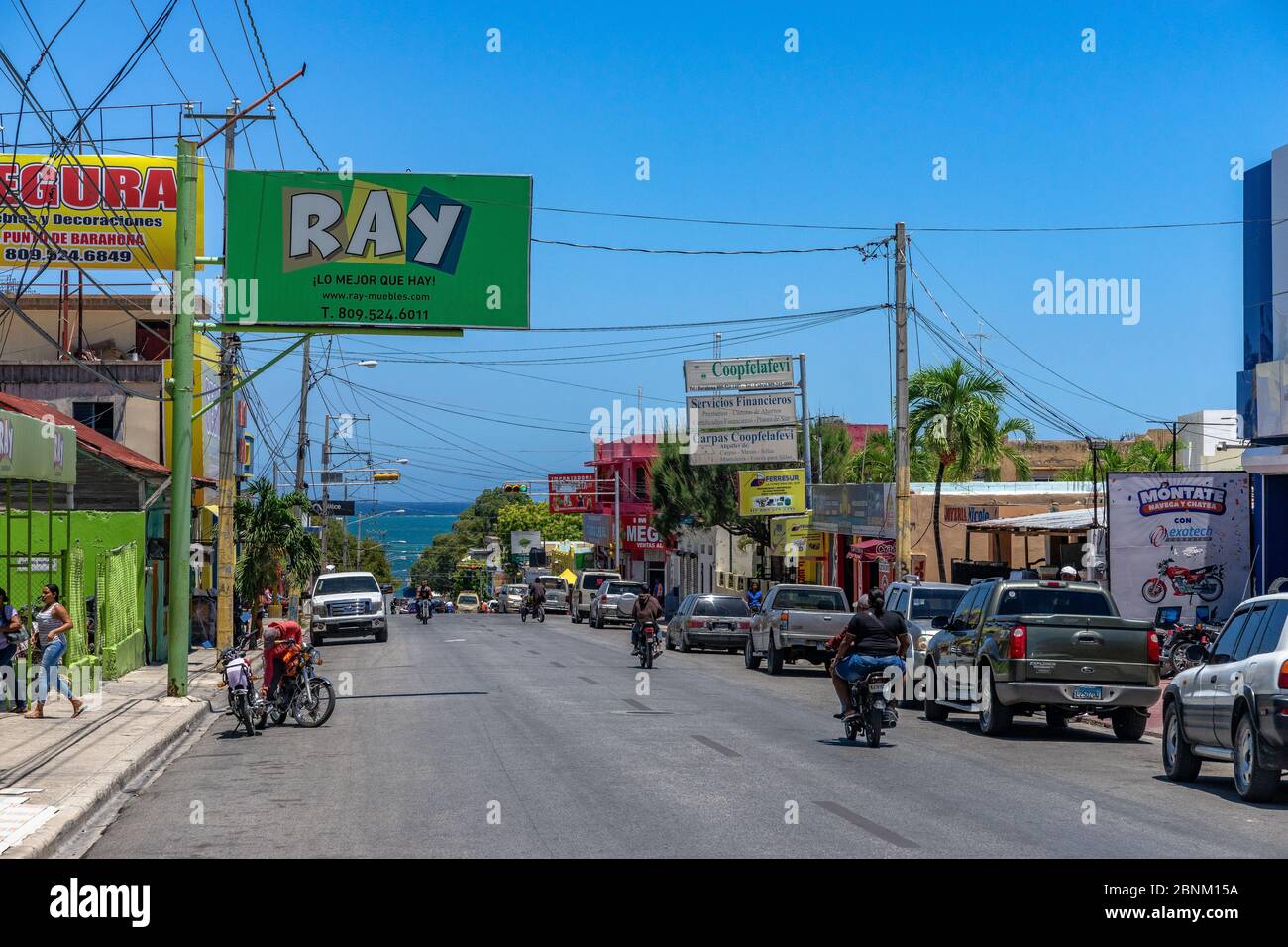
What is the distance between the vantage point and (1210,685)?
14.4 metres

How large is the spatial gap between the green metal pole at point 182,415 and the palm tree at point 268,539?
20108 millimetres

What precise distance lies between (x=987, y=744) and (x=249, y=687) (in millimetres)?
9366

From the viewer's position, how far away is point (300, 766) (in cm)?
1581

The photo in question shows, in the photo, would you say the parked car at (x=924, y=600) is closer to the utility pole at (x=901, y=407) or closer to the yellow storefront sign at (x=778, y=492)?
the utility pole at (x=901, y=407)

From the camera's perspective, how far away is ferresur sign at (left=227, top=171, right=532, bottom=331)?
26297mm

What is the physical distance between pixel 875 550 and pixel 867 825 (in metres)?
33.4

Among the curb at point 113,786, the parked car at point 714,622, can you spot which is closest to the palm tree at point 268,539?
the parked car at point 714,622

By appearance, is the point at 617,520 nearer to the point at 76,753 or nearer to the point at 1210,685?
the point at 76,753

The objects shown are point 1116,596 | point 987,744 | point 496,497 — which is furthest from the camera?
point 496,497

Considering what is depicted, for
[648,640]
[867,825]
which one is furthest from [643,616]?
[867,825]

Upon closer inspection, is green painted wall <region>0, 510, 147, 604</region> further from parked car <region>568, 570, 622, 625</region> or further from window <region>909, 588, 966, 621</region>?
parked car <region>568, 570, 622, 625</region>

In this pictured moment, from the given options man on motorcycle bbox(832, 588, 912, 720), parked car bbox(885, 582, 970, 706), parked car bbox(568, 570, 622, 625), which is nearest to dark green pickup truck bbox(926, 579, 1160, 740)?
man on motorcycle bbox(832, 588, 912, 720)
